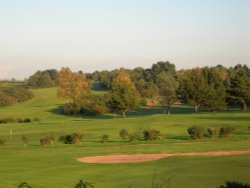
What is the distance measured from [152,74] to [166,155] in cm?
13424

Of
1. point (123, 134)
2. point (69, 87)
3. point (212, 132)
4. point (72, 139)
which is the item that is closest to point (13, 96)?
point (69, 87)

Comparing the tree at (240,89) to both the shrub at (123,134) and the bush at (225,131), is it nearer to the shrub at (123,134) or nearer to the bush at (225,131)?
the bush at (225,131)

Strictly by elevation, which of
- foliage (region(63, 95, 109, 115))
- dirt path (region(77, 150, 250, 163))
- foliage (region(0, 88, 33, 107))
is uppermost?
foliage (region(0, 88, 33, 107))

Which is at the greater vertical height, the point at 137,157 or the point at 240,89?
the point at 240,89

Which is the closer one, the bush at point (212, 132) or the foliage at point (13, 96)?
the bush at point (212, 132)

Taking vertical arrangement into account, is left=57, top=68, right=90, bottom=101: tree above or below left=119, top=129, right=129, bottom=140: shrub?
above

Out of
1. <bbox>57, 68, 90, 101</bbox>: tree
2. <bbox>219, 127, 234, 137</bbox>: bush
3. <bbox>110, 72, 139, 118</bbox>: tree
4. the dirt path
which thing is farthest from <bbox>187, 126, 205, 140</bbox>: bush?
<bbox>57, 68, 90, 101</bbox>: tree

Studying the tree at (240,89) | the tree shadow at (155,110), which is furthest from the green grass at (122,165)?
the tree shadow at (155,110)

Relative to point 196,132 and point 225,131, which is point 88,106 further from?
point 225,131

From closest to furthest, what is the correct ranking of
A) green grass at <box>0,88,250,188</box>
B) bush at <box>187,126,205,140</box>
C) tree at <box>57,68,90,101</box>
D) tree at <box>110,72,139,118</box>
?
1. green grass at <box>0,88,250,188</box>
2. bush at <box>187,126,205,140</box>
3. tree at <box>110,72,139,118</box>
4. tree at <box>57,68,90,101</box>

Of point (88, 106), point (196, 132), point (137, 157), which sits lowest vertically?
point (137, 157)

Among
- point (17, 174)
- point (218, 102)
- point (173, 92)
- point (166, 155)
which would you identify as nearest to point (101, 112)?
point (173, 92)

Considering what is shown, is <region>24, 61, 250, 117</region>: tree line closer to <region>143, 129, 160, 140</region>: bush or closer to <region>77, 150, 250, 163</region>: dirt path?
<region>143, 129, 160, 140</region>: bush

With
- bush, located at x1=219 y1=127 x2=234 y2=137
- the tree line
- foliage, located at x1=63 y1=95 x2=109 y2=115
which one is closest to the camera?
bush, located at x1=219 y1=127 x2=234 y2=137
